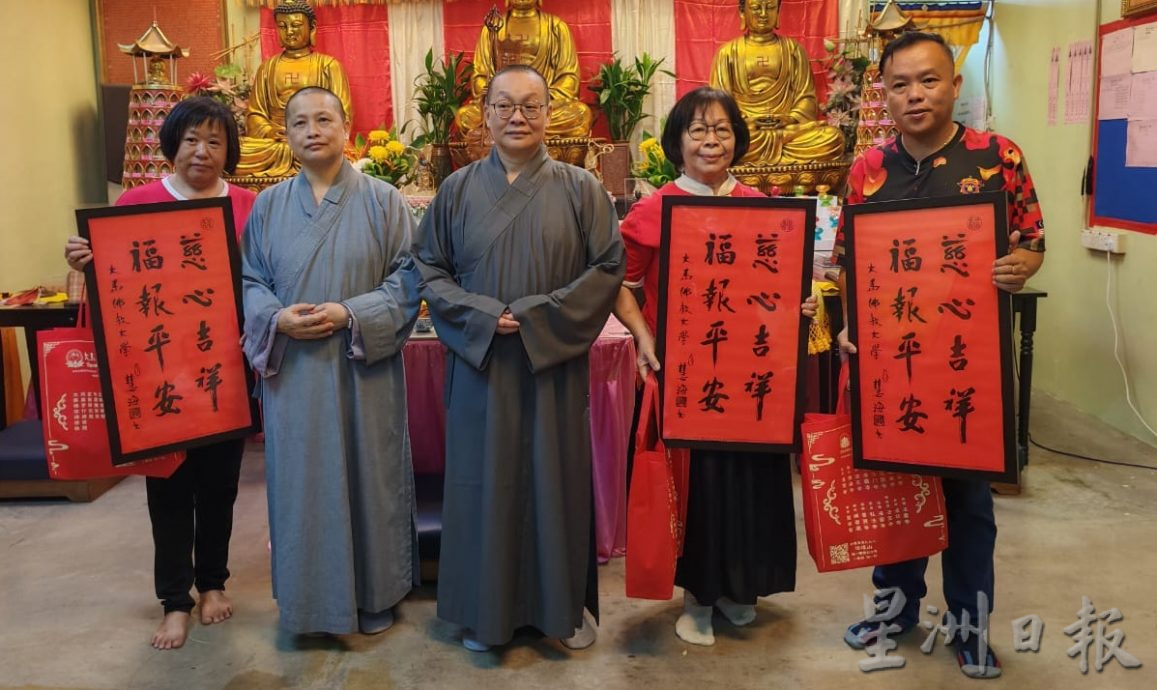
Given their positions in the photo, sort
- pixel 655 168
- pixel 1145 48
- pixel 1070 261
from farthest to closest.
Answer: pixel 1070 261, pixel 655 168, pixel 1145 48

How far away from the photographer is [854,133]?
5.18 metres

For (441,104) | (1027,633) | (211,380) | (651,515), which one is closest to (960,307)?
(651,515)

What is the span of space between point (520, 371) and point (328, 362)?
1.55ft

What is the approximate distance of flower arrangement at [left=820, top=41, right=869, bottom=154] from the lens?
199 inches

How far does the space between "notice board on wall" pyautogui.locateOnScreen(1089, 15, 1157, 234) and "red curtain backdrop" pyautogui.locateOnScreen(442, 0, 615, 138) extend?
268cm

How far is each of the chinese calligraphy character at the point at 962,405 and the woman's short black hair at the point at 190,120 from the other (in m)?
1.86

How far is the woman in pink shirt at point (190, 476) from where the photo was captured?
2518 millimetres

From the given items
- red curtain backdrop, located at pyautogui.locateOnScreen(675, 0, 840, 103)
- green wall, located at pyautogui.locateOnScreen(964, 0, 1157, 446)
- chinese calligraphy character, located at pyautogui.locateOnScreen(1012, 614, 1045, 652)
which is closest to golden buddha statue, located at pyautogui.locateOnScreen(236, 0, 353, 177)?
red curtain backdrop, located at pyautogui.locateOnScreen(675, 0, 840, 103)

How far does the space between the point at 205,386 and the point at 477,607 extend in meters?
0.84

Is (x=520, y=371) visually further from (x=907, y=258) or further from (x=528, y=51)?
(x=528, y=51)

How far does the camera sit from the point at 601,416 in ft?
9.90

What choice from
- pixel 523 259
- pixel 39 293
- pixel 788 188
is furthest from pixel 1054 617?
pixel 39 293

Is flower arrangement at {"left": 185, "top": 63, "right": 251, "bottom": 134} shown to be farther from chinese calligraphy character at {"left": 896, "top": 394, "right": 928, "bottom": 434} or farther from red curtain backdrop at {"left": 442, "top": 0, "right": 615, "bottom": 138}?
chinese calligraphy character at {"left": 896, "top": 394, "right": 928, "bottom": 434}

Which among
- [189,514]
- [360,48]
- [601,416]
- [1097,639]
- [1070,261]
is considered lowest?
[1097,639]
